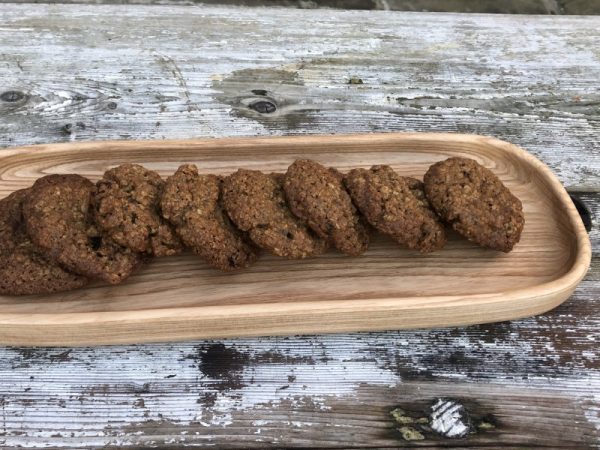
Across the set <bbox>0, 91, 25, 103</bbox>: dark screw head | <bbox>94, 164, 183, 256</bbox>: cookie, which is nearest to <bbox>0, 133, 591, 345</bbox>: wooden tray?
<bbox>94, 164, 183, 256</bbox>: cookie

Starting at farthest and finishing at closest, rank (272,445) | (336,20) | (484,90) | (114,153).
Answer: (336,20)
(484,90)
(114,153)
(272,445)

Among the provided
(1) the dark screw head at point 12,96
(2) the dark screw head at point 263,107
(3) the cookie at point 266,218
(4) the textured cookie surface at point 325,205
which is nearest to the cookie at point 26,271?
(3) the cookie at point 266,218

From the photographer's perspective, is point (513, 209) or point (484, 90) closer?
point (513, 209)

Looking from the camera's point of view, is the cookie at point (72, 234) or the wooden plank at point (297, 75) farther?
the wooden plank at point (297, 75)

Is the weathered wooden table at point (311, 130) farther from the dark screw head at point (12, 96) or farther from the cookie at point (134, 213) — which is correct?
the cookie at point (134, 213)

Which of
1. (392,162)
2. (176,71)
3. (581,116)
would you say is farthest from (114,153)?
(581,116)

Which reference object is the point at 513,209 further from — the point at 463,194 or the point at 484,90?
the point at 484,90
